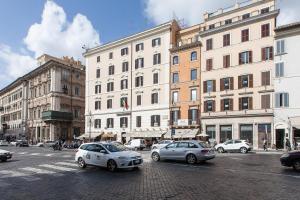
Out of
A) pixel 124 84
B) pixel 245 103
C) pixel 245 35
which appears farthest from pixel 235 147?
pixel 124 84

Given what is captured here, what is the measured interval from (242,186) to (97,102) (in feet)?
171

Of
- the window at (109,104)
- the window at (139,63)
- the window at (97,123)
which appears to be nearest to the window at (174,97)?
the window at (139,63)

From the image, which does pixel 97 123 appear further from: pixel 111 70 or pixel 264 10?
pixel 264 10

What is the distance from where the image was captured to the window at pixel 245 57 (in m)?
44.2

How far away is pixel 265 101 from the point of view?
42.2 metres

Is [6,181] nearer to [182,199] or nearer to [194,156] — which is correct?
[182,199]

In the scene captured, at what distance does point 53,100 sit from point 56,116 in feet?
12.9

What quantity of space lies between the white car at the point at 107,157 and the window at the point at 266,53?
29.1m

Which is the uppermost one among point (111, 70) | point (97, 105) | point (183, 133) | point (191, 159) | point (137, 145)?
point (111, 70)

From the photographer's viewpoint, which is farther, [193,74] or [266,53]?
[193,74]

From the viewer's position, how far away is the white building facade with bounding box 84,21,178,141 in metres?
53.0

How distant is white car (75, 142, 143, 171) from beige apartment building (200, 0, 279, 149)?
90.4 feet

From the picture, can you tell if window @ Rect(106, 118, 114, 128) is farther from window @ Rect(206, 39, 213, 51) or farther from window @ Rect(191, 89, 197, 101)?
window @ Rect(206, 39, 213, 51)

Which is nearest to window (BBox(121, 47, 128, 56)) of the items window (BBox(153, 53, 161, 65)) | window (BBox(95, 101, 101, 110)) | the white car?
window (BBox(153, 53, 161, 65))
